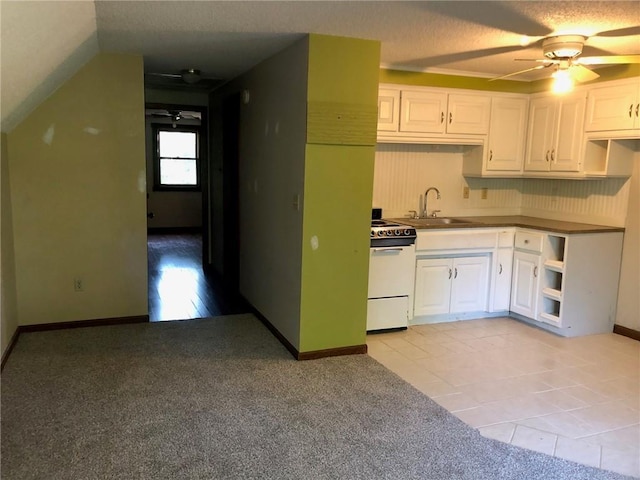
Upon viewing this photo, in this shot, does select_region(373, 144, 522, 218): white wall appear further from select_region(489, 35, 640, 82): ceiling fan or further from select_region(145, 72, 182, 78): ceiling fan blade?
select_region(145, 72, 182, 78): ceiling fan blade

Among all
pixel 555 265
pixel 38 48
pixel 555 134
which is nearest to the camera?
pixel 38 48

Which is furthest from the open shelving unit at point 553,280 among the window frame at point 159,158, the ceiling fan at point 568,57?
the window frame at point 159,158

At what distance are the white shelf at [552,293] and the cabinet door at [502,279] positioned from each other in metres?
0.37

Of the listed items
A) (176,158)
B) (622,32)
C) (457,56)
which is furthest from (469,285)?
(176,158)

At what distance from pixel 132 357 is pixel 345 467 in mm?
1925

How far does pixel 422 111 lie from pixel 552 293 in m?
1.96


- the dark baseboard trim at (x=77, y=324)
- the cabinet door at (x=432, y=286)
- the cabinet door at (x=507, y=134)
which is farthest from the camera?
the cabinet door at (x=507, y=134)

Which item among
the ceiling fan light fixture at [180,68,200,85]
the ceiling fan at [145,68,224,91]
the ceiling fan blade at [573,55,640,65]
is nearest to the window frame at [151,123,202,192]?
the ceiling fan at [145,68,224,91]

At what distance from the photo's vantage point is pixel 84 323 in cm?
425

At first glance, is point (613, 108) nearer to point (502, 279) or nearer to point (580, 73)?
point (580, 73)

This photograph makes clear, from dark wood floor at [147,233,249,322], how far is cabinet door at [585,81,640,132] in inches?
140

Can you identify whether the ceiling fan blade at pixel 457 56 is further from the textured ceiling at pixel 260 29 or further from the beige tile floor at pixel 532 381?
the beige tile floor at pixel 532 381

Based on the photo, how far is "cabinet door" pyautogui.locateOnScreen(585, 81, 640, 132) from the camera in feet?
13.4

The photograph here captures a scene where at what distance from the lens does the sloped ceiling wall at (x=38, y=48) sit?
79.8 inches
